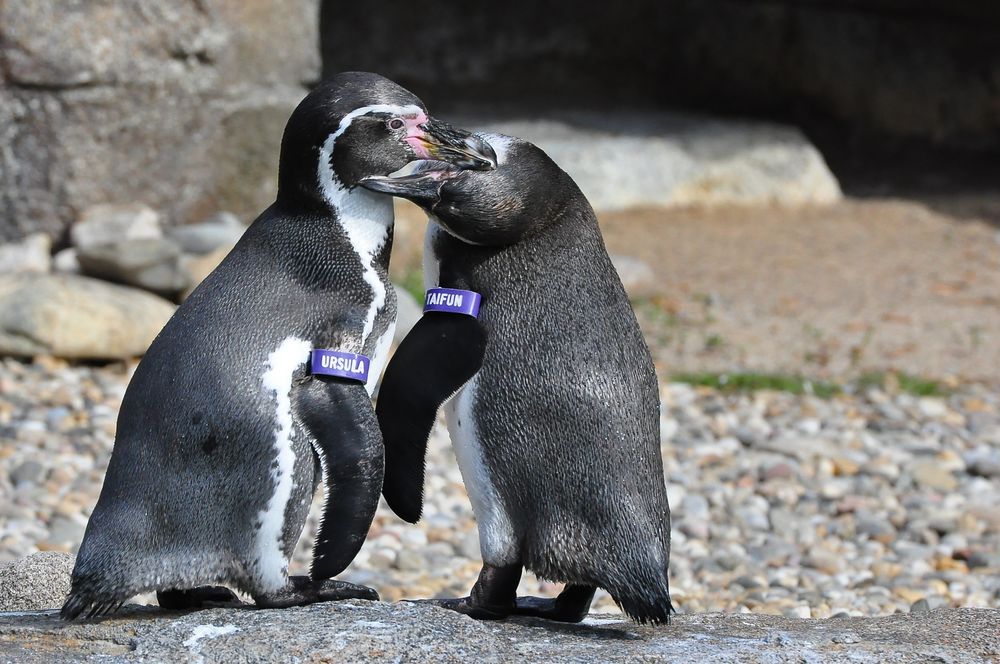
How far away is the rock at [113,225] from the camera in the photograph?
6.38 m

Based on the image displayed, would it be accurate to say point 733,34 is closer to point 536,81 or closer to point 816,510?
point 536,81

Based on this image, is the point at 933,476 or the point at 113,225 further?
the point at 113,225

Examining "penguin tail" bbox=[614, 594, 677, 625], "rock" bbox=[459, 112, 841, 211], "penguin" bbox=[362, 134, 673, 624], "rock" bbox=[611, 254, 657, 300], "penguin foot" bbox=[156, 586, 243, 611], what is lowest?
"penguin foot" bbox=[156, 586, 243, 611]

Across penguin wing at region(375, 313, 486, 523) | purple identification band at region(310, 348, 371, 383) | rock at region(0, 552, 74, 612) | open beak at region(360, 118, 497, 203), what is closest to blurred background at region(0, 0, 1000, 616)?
rock at region(0, 552, 74, 612)

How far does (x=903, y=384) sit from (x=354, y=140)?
4213mm

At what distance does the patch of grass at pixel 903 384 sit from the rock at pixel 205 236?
2937 mm

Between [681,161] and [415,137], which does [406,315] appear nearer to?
[415,137]

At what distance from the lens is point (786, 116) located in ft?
36.4

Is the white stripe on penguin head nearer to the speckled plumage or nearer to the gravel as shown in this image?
the speckled plumage

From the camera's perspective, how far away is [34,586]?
324 cm

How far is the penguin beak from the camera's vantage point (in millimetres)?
2648

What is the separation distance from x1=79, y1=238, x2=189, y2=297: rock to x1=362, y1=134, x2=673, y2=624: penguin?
12.2ft

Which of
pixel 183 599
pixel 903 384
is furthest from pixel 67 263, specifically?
pixel 183 599

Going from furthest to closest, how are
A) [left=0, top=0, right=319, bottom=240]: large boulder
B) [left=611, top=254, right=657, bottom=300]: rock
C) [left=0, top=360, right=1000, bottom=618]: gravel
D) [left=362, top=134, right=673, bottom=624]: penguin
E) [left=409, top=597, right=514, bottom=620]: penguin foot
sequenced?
[left=611, top=254, right=657, bottom=300]: rock < [left=0, top=0, right=319, bottom=240]: large boulder < [left=0, top=360, right=1000, bottom=618]: gravel < [left=409, top=597, right=514, bottom=620]: penguin foot < [left=362, top=134, right=673, bottom=624]: penguin
